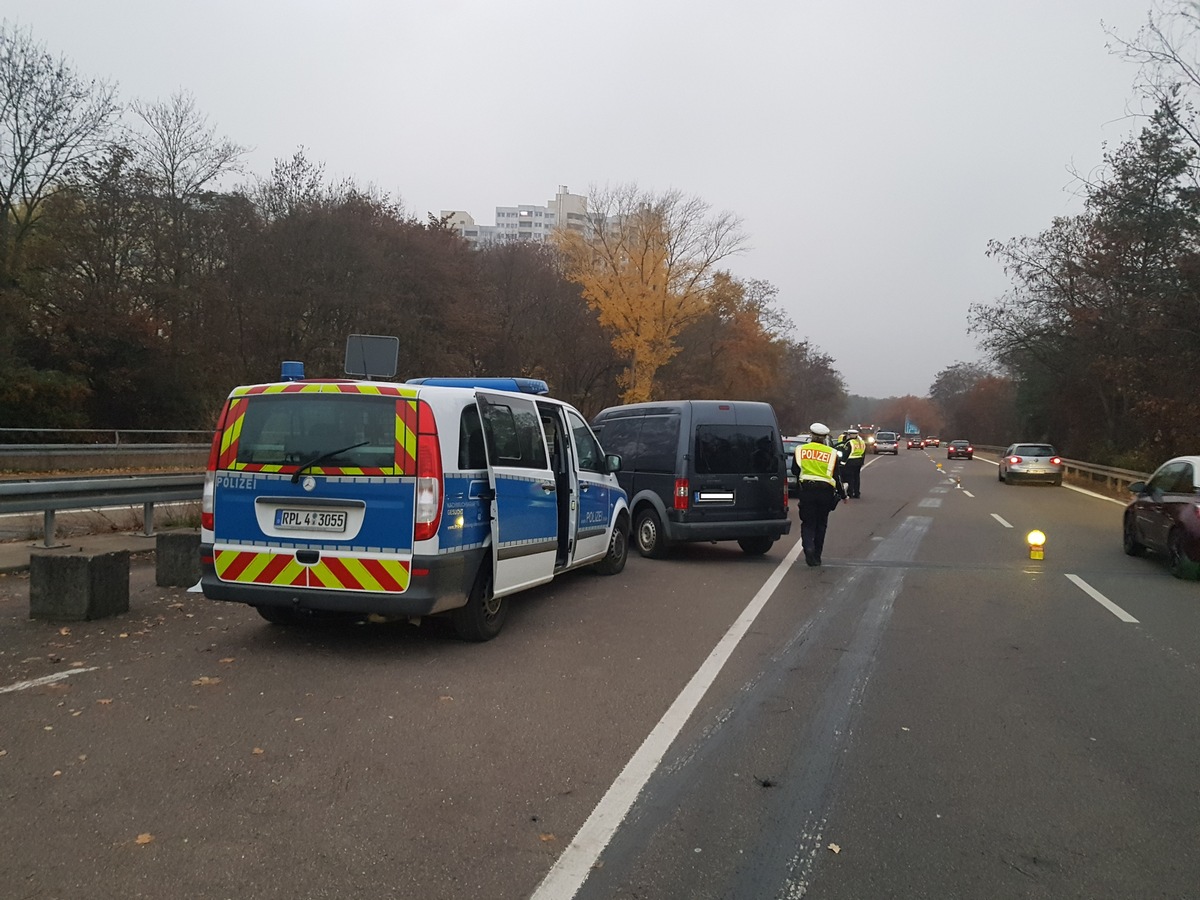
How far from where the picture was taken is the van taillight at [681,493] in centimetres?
1170

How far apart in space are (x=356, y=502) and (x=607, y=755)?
2614mm

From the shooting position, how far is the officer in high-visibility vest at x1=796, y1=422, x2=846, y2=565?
11.6m

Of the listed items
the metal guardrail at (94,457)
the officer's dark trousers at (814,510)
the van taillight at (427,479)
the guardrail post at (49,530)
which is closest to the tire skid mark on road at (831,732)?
the officer's dark trousers at (814,510)

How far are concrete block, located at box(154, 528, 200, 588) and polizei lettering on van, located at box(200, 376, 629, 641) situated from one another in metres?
2.65

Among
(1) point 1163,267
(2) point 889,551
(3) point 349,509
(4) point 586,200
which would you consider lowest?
(2) point 889,551

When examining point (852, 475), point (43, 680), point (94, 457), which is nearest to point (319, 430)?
point (43, 680)

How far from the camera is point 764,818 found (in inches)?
158

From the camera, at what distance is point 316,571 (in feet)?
20.9

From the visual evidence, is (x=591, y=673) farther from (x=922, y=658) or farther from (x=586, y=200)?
(x=586, y=200)

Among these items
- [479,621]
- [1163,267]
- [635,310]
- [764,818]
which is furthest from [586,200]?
[764,818]

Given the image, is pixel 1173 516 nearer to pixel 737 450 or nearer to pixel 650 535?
pixel 737 450

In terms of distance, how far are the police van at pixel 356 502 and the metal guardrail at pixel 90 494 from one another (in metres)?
3.31

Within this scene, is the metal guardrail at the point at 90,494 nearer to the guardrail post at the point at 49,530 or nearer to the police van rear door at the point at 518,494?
the guardrail post at the point at 49,530

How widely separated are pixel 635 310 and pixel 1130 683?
4203 cm
